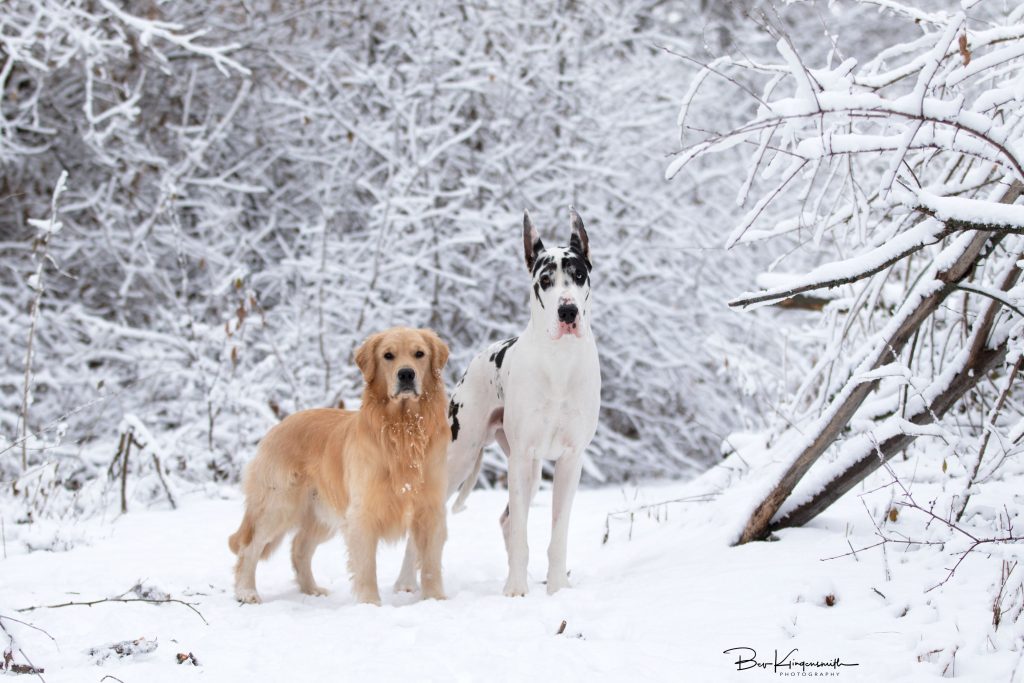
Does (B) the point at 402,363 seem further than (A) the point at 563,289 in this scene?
Yes

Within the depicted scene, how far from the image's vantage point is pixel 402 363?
459cm

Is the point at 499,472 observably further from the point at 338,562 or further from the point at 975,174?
the point at 975,174

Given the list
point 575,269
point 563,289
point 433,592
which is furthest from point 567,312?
point 433,592

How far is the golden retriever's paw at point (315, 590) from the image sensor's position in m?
5.04

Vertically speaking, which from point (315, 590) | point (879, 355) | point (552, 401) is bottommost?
point (315, 590)

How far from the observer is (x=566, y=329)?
4.34 meters

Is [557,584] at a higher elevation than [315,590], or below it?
higher

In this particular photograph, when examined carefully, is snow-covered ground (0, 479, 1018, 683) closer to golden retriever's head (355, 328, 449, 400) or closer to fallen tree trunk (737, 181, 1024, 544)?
fallen tree trunk (737, 181, 1024, 544)

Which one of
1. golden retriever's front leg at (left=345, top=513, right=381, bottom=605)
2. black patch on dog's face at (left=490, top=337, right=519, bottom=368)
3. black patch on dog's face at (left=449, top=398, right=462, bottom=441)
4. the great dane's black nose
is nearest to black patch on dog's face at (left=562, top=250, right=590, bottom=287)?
the great dane's black nose

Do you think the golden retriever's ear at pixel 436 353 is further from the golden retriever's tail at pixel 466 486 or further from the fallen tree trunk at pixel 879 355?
the fallen tree trunk at pixel 879 355

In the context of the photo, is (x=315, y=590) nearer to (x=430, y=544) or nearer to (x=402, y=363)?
(x=430, y=544)

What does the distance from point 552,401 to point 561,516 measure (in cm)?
60

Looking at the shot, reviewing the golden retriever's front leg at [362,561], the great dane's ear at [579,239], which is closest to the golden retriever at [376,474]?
the golden retriever's front leg at [362,561]

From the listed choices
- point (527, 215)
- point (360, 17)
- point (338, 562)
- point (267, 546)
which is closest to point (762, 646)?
point (527, 215)
